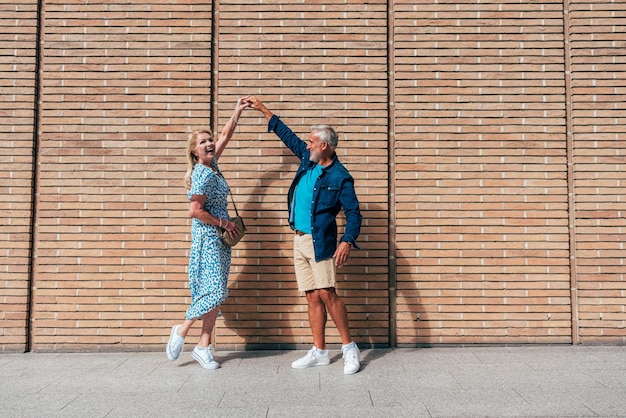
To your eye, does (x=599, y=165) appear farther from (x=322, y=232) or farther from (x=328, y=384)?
(x=328, y=384)


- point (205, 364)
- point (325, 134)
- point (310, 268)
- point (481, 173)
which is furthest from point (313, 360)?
point (481, 173)

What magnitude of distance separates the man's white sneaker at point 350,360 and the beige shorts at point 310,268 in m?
0.54

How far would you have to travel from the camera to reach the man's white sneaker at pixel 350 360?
4328 millimetres

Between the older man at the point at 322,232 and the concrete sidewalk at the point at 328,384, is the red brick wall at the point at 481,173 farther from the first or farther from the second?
the older man at the point at 322,232

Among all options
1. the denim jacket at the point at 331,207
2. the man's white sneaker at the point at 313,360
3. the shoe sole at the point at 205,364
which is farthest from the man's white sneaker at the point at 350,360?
the shoe sole at the point at 205,364

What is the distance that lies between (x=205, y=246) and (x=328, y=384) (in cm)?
158

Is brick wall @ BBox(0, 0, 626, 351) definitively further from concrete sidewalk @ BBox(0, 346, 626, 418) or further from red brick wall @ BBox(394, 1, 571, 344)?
concrete sidewalk @ BBox(0, 346, 626, 418)

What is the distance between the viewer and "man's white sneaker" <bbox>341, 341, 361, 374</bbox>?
14.2ft

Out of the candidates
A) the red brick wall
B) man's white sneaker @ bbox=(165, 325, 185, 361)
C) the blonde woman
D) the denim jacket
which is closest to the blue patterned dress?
the blonde woman

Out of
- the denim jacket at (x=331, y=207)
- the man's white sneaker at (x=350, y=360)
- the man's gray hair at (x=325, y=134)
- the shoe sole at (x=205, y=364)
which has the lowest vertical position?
the shoe sole at (x=205, y=364)

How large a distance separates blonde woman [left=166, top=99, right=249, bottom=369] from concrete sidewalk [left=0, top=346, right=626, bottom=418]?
0.24 meters

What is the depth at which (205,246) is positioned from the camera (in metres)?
4.66

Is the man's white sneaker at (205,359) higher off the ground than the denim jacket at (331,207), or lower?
lower

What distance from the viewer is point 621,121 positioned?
5.42 metres
